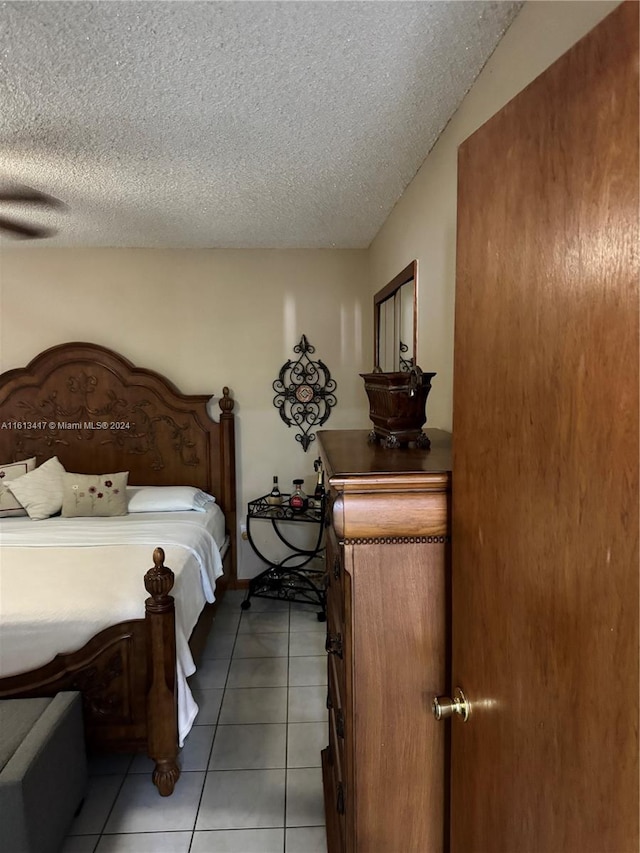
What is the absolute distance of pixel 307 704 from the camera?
2.52 m

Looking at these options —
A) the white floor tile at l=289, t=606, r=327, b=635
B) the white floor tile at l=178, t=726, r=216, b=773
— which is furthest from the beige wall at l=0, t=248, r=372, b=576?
the white floor tile at l=178, t=726, r=216, b=773

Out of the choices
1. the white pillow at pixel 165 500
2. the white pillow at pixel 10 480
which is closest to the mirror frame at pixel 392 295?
the white pillow at pixel 165 500

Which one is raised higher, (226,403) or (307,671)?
(226,403)

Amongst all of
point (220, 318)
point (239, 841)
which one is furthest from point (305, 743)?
point (220, 318)

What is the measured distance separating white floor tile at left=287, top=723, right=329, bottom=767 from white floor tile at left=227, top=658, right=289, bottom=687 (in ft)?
1.14

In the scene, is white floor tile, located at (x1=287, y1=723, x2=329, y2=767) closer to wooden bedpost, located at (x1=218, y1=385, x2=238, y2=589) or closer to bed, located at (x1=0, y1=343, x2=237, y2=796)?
bed, located at (x1=0, y1=343, x2=237, y2=796)

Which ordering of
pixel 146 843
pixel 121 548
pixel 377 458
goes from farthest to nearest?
pixel 121 548, pixel 146 843, pixel 377 458

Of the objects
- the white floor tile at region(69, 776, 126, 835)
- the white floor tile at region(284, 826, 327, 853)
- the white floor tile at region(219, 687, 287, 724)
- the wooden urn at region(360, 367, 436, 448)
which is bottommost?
the white floor tile at region(284, 826, 327, 853)

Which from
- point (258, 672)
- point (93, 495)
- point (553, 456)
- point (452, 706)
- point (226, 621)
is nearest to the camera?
point (553, 456)

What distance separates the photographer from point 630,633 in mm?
571

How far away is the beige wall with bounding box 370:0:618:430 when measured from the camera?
105 centimetres

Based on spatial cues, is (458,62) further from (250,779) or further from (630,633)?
(250,779)

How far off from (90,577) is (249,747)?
983mm

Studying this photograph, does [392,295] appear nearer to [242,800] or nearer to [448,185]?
[448,185]
